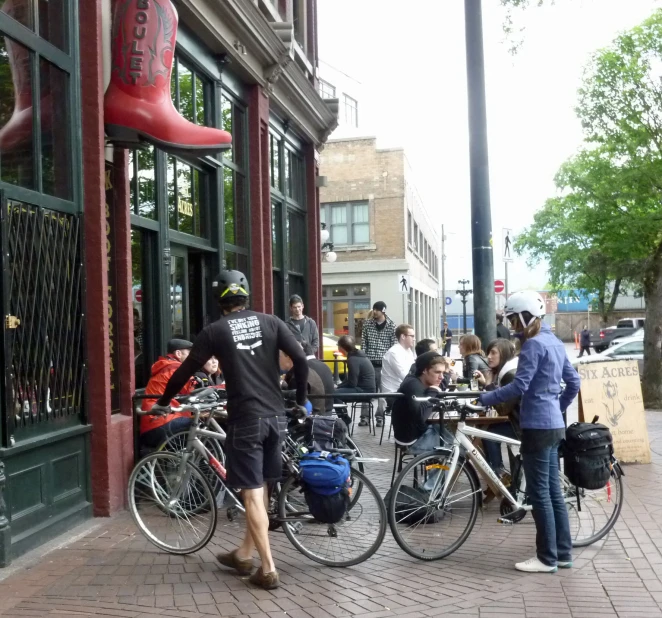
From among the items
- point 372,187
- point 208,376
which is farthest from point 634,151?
point 372,187

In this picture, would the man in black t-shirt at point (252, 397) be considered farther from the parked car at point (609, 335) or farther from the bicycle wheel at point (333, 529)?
the parked car at point (609, 335)

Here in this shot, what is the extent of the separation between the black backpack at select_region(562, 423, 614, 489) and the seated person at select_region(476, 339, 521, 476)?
78 cm

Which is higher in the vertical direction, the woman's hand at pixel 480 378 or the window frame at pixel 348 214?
the window frame at pixel 348 214

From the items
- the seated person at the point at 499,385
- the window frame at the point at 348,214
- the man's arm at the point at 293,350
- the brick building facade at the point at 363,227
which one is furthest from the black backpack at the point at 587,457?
the window frame at the point at 348,214

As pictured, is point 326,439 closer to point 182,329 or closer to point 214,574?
point 214,574

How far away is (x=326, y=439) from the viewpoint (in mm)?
6648

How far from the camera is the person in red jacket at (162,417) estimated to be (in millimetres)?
7836

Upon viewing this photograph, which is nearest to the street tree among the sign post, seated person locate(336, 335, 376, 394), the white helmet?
the sign post

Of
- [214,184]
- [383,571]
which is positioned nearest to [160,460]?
[383,571]

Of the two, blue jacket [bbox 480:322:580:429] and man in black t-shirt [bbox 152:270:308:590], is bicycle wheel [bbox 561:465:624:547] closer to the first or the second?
blue jacket [bbox 480:322:580:429]

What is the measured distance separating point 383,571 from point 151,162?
537 cm

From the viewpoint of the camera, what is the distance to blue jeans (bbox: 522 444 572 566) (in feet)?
18.5

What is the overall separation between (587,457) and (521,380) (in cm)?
76

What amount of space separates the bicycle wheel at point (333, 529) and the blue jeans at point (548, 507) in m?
1.02
